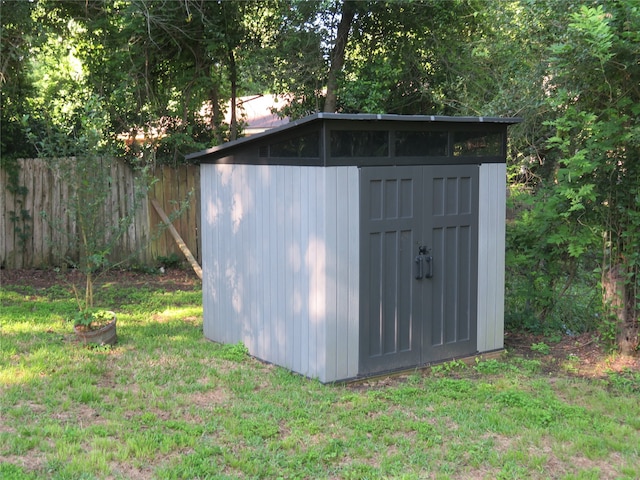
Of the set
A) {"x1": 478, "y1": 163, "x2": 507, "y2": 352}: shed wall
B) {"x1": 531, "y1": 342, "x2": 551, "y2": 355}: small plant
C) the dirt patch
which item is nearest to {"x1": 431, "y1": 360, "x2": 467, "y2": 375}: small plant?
{"x1": 478, "y1": 163, "x2": 507, "y2": 352}: shed wall

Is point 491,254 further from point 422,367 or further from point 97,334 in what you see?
point 97,334

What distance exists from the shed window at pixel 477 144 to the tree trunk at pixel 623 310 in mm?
1702

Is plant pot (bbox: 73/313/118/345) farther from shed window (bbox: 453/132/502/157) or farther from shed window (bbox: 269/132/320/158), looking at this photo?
shed window (bbox: 453/132/502/157)

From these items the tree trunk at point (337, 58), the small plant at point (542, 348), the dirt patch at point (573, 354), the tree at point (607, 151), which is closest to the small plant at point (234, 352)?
the dirt patch at point (573, 354)

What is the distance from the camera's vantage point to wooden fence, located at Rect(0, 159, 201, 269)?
35.3ft

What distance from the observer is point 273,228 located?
6.50 meters

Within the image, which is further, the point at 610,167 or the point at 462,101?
the point at 462,101

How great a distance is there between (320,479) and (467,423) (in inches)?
55.9

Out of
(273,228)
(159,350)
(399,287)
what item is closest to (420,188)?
(399,287)

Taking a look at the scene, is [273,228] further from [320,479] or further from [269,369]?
[320,479]

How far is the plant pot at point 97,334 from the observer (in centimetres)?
675

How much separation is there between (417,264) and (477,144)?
4.67 feet

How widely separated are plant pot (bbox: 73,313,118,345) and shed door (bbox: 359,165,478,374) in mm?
2605

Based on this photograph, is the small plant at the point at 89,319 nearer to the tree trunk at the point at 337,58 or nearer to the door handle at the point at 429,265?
the door handle at the point at 429,265
